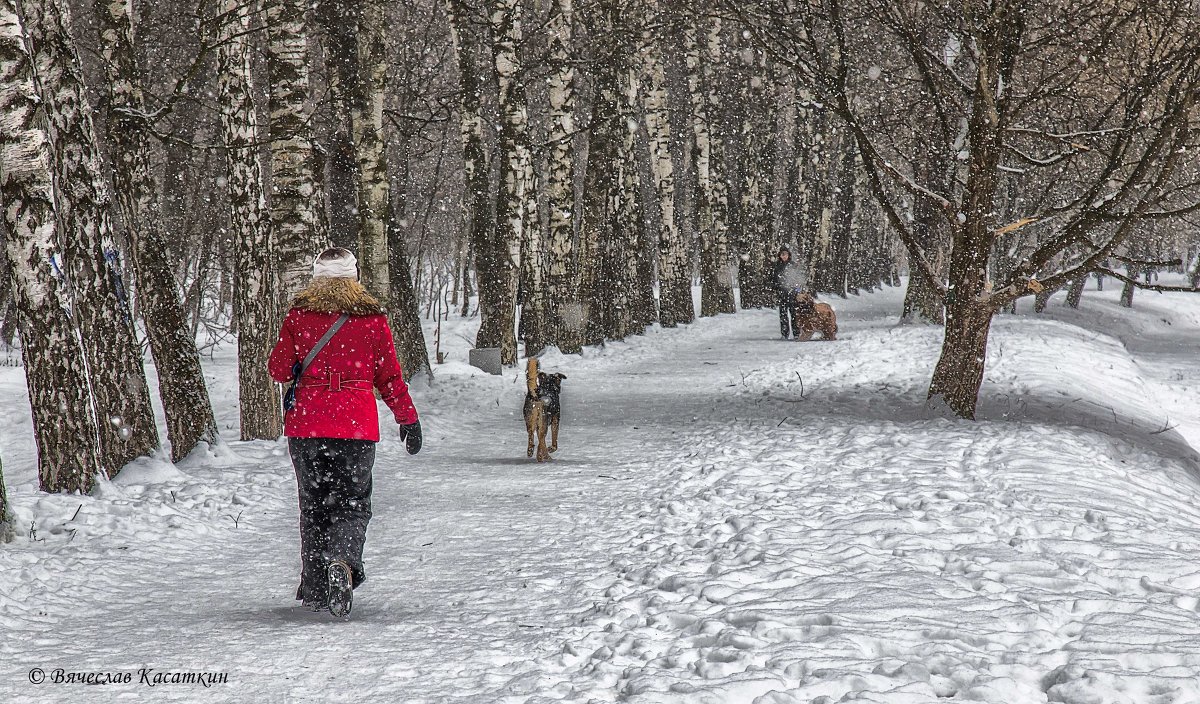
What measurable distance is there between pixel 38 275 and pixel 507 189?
32.5ft

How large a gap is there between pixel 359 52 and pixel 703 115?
15143 millimetres

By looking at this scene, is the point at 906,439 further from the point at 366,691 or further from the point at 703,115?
the point at 703,115

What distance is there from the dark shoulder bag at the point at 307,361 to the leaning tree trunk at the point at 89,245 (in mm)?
3406

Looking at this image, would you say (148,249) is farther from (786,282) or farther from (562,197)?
(786,282)

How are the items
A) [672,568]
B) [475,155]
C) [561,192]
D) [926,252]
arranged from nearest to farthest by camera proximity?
1. [672,568]
2. [475,155]
3. [561,192]
4. [926,252]

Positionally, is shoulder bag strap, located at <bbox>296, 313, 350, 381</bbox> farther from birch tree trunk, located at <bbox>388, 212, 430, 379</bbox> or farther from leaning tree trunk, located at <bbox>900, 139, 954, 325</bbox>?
leaning tree trunk, located at <bbox>900, 139, 954, 325</bbox>

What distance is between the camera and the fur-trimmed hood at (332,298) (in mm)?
5223

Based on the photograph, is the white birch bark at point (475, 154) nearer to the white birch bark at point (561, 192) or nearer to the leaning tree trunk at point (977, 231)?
the white birch bark at point (561, 192)

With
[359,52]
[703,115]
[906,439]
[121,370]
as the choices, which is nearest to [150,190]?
[121,370]

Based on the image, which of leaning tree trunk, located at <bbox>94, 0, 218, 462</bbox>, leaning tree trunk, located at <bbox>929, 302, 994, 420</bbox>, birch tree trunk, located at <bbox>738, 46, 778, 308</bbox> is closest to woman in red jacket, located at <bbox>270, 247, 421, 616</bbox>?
leaning tree trunk, located at <bbox>94, 0, 218, 462</bbox>

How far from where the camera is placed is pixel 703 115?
27359mm

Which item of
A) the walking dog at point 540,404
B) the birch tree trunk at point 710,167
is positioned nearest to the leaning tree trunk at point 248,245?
the walking dog at point 540,404

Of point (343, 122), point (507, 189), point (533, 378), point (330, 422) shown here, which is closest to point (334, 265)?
point (330, 422)

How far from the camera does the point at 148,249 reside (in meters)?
9.58
